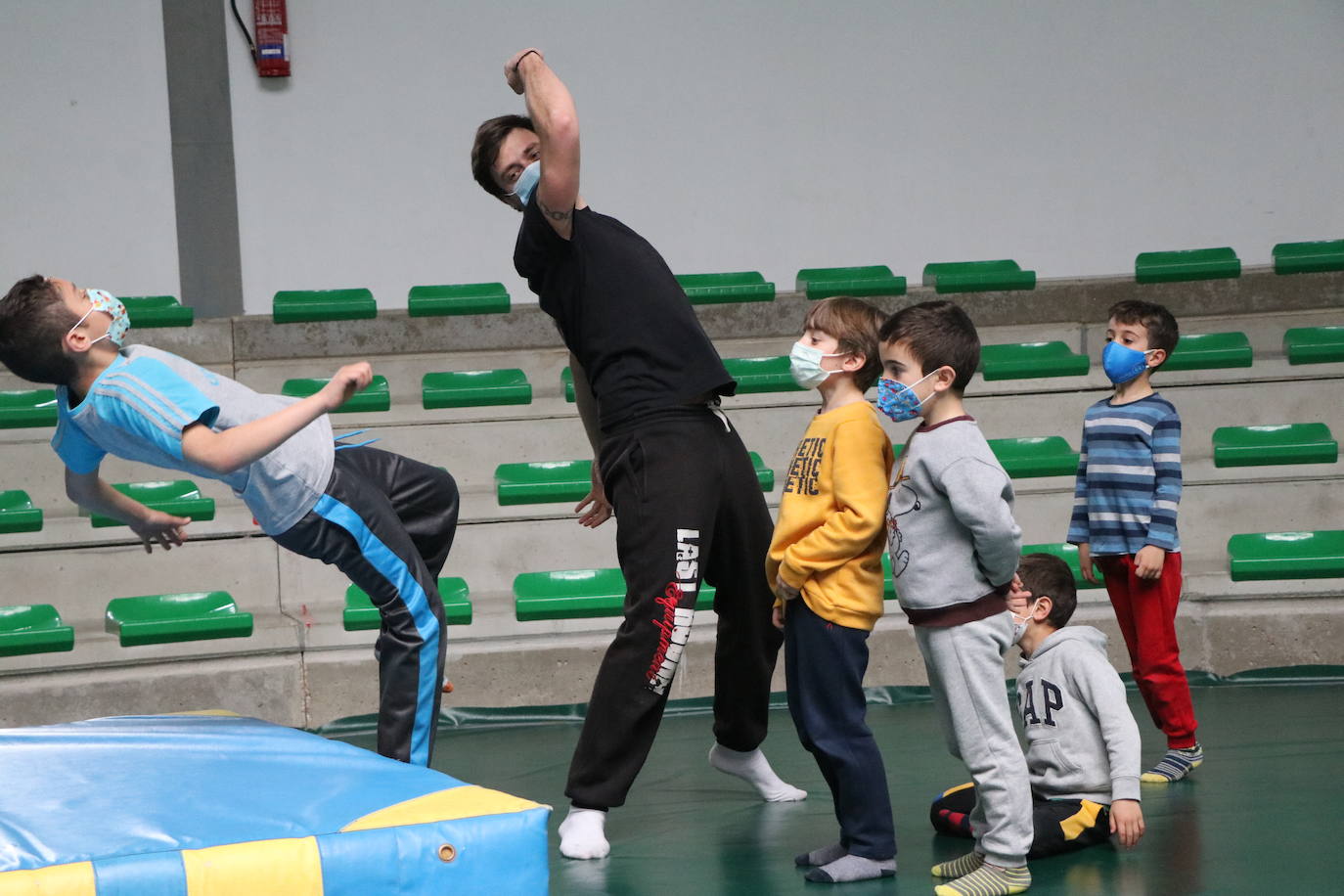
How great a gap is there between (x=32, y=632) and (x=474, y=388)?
2.01 metres

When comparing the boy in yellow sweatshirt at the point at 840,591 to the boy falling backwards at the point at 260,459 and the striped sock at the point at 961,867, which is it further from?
the boy falling backwards at the point at 260,459

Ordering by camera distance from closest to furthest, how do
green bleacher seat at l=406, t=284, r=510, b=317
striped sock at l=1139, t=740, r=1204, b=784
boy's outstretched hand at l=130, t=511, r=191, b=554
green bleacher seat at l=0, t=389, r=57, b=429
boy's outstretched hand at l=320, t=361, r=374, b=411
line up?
1. boy's outstretched hand at l=320, t=361, r=374, b=411
2. boy's outstretched hand at l=130, t=511, r=191, b=554
3. striped sock at l=1139, t=740, r=1204, b=784
4. green bleacher seat at l=0, t=389, r=57, b=429
5. green bleacher seat at l=406, t=284, r=510, b=317

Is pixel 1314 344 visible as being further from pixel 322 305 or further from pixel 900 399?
pixel 322 305

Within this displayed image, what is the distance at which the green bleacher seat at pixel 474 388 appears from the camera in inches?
221

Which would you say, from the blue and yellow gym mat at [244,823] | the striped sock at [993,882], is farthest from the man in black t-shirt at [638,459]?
the striped sock at [993,882]

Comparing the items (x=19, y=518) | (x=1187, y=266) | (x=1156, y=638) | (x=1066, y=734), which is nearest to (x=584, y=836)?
(x=1066, y=734)

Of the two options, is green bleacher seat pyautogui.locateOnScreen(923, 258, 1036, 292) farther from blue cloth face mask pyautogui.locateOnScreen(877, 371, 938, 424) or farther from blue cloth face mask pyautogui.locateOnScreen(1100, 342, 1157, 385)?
blue cloth face mask pyautogui.locateOnScreen(877, 371, 938, 424)

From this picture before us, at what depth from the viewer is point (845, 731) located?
249 cm

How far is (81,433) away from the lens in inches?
106

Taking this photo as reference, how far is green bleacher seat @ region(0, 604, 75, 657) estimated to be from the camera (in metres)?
4.48

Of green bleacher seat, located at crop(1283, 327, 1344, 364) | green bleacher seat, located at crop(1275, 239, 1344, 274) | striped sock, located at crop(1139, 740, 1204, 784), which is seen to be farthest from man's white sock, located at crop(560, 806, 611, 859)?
green bleacher seat, located at crop(1275, 239, 1344, 274)

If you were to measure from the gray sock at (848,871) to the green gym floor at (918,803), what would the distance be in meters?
0.02

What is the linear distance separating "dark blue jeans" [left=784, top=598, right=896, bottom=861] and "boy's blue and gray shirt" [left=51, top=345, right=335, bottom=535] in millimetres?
1090

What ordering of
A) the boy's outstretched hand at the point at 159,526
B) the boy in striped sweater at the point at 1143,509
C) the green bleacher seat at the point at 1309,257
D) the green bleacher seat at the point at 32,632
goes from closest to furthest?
the boy's outstretched hand at the point at 159,526
the boy in striped sweater at the point at 1143,509
the green bleacher seat at the point at 32,632
the green bleacher seat at the point at 1309,257
